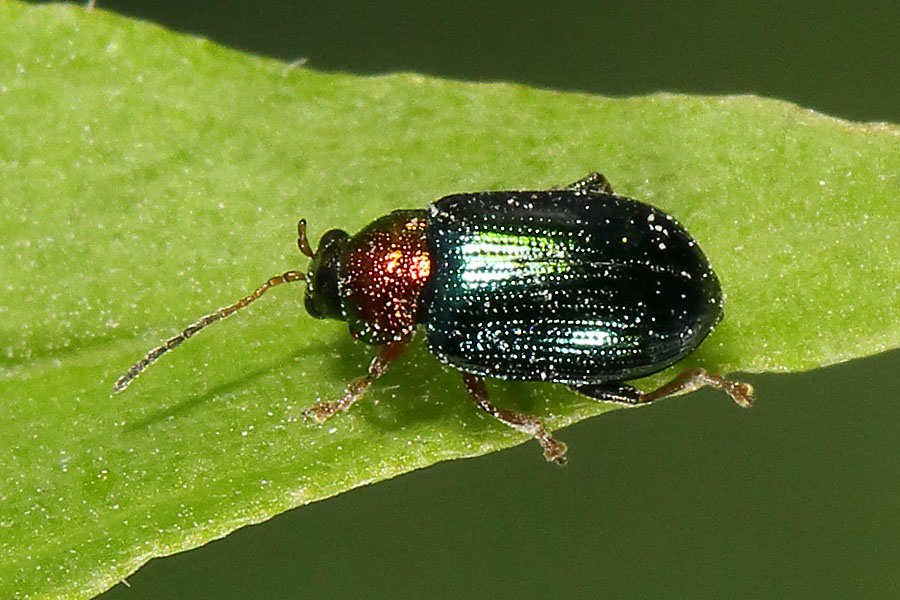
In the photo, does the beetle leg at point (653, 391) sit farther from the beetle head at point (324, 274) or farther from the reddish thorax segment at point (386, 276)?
the beetle head at point (324, 274)

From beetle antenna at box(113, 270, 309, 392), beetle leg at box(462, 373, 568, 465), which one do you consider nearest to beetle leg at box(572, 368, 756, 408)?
beetle leg at box(462, 373, 568, 465)

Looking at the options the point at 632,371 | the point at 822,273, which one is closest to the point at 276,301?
the point at 632,371

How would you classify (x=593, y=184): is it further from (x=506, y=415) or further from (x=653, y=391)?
(x=506, y=415)

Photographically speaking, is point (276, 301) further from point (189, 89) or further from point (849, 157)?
point (849, 157)

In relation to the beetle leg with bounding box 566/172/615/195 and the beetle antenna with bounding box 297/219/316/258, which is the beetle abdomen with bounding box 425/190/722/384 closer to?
the beetle leg with bounding box 566/172/615/195

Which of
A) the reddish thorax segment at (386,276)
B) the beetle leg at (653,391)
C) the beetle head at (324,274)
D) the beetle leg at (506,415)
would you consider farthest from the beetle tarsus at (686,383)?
the beetle head at (324,274)

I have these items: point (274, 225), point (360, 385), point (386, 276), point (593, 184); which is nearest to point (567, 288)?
point (593, 184)
